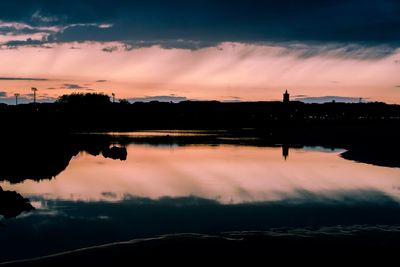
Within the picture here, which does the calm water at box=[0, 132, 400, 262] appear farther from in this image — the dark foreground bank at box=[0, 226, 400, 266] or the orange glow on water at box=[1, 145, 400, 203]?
the dark foreground bank at box=[0, 226, 400, 266]

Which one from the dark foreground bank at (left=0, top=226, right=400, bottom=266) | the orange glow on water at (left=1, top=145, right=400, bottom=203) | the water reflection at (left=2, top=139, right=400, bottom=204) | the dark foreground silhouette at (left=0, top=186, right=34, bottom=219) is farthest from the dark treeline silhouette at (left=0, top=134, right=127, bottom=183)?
the dark foreground bank at (left=0, top=226, right=400, bottom=266)

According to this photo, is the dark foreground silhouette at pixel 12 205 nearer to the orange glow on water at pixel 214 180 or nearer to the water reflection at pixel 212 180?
the water reflection at pixel 212 180

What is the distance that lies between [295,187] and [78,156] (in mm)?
33791

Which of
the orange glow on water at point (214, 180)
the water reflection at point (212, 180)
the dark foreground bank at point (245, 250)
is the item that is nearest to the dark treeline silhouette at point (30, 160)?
the water reflection at point (212, 180)

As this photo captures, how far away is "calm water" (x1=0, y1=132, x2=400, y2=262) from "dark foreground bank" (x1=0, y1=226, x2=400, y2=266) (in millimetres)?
1393

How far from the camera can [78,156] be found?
57594mm

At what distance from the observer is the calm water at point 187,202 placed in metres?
18.2

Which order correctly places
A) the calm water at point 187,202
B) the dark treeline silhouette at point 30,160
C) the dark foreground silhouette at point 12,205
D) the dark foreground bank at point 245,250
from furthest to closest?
the dark treeline silhouette at point 30,160
the dark foreground silhouette at point 12,205
the calm water at point 187,202
the dark foreground bank at point 245,250

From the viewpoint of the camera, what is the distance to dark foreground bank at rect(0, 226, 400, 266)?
46.0 feet

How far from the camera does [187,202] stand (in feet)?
83.1

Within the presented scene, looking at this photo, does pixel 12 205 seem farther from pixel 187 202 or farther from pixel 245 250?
pixel 245 250

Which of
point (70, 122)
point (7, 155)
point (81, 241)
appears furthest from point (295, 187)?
point (70, 122)

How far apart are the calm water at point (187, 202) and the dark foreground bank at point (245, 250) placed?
1.39 meters

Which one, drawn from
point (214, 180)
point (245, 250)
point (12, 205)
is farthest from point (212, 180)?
point (245, 250)
